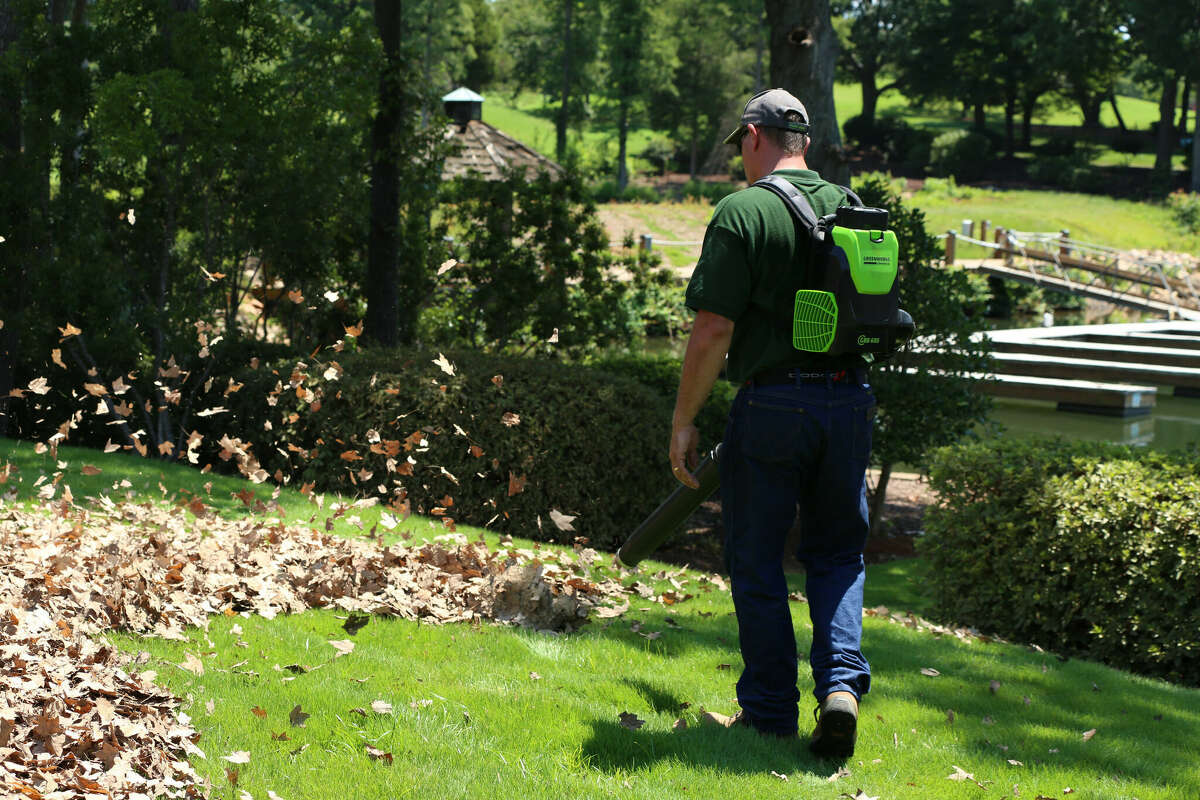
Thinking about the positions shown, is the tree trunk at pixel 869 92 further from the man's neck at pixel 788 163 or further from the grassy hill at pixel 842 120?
the man's neck at pixel 788 163

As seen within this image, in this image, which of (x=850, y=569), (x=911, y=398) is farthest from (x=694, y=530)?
(x=850, y=569)

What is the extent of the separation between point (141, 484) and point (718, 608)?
4467mm

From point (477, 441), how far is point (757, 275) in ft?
16.3

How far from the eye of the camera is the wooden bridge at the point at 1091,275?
2891cm

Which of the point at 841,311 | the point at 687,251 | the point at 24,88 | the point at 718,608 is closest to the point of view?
the point at 841,311

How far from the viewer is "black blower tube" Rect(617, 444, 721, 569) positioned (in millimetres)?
4395

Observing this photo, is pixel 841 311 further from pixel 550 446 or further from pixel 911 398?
pixel 911 398

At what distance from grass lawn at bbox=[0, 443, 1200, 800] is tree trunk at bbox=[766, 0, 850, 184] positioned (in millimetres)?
6163

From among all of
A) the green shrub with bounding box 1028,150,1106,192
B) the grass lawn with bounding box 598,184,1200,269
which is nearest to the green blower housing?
the grass lawn with bounding box 598,184,1200,269

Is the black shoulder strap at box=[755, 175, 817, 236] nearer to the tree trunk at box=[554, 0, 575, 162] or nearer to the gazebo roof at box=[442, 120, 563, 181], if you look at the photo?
the gazebo roof at box=[442, 120, 563, 181]

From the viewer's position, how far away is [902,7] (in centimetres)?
7138

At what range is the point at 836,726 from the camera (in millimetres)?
3990

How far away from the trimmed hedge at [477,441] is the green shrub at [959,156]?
2246 inches

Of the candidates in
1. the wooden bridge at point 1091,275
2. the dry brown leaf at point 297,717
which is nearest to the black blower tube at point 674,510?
the dry brown leaf at point 297,717
